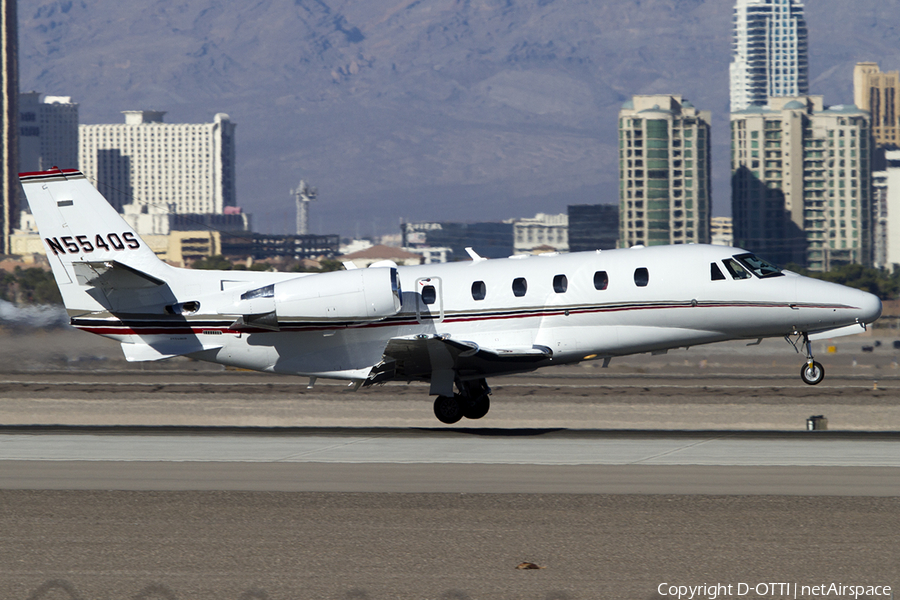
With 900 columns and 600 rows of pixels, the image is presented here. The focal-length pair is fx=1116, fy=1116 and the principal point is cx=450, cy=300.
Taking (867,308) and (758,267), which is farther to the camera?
(758,267)

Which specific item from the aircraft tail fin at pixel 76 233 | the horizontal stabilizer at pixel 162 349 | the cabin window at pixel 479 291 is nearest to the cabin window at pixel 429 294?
the cabin window at pixel 479 291

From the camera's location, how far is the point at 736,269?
2647 cm

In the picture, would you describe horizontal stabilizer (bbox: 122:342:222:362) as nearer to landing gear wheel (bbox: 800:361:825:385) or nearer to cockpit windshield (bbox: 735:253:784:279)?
cockpit windshield (bbox: 735:253:784:279)

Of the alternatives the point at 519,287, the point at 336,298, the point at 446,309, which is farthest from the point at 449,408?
the point at 336,298

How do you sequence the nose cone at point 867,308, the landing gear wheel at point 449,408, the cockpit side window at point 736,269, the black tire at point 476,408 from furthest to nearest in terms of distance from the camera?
the black tire at point 476,408 < the landing gear wheel at point 449,408 < the cockpit side window at point 736,269 < the nose cone at point 867,308

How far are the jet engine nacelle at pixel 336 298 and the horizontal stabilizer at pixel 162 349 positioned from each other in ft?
6.72

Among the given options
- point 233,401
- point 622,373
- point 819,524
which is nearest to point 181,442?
point 819,524

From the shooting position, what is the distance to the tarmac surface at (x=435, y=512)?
13906 mm

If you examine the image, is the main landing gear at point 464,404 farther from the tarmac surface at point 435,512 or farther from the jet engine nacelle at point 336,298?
the jet engine nacelle at point 336,298

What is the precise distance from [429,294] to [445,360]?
1.99m

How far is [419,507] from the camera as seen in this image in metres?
17.8

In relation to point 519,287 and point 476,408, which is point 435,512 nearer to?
point 519,287

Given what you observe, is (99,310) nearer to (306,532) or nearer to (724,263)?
(306,532)

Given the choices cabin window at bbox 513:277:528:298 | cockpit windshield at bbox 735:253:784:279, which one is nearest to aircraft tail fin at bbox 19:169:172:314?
cabin window at bbox 513:277:528:298
